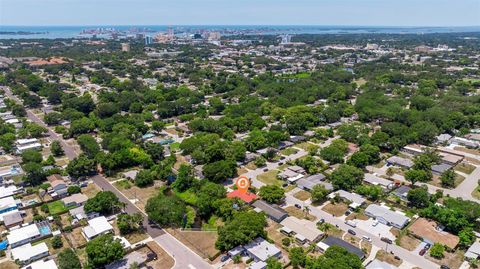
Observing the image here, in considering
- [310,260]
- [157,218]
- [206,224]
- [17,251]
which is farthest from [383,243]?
[17,251]

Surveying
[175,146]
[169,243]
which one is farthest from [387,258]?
[175,146]

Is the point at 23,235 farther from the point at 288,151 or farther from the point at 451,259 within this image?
the point at 451,259

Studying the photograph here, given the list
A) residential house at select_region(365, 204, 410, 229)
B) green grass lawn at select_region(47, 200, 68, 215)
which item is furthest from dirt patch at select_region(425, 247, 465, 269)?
green grass lawn at select_region(47, 200, 68, 215)

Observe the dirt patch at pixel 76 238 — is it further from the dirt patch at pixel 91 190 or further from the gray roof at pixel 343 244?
the gray roof at pixel 343 244

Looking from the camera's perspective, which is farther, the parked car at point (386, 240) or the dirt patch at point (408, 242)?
the parked car at point (386, 240)

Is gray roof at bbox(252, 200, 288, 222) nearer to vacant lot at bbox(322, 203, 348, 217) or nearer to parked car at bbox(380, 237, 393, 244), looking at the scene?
vacant lot at bbox(322, 203, 348, 217)

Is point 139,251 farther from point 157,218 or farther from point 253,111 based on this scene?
point 253,111

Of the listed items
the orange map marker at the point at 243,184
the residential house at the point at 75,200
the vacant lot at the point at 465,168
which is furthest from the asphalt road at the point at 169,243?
the vacant lot at the point at 465,168
